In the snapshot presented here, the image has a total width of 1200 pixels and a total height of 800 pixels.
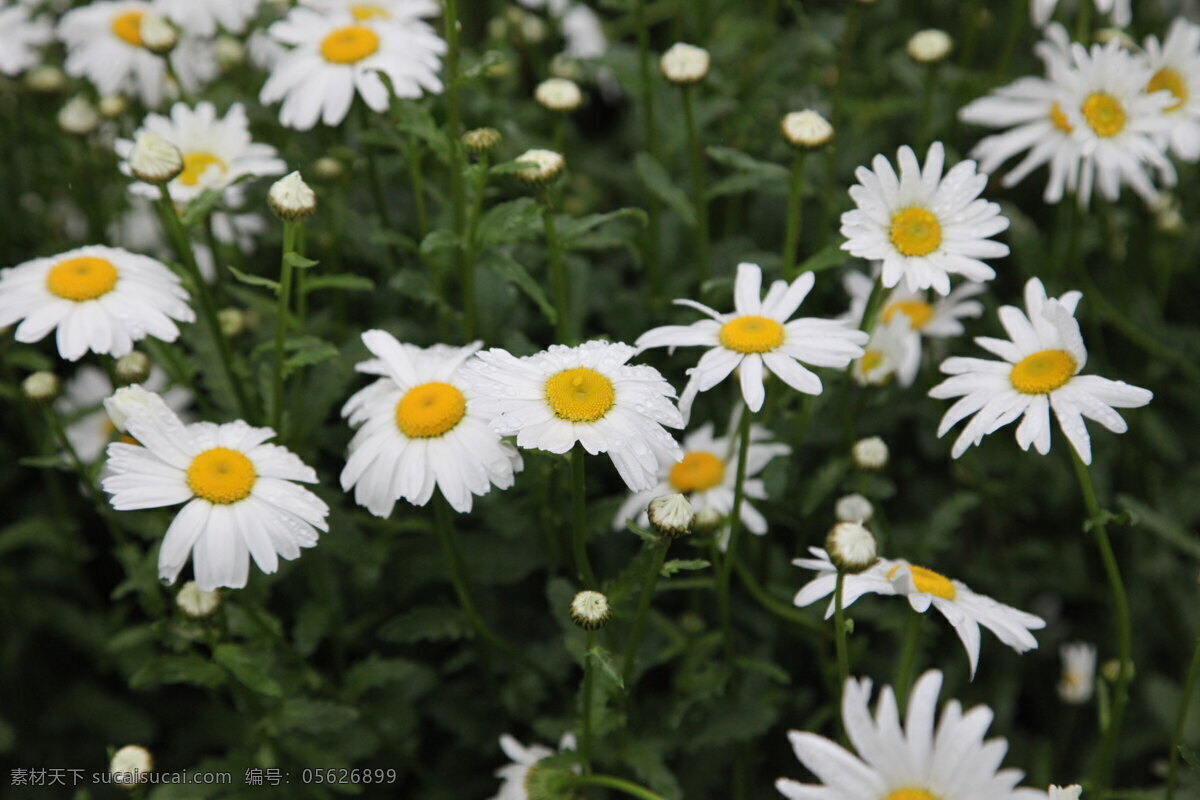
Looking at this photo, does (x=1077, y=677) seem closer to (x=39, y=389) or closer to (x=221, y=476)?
(x=221, y=476)

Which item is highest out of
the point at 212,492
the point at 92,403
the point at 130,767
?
the point at 212,492

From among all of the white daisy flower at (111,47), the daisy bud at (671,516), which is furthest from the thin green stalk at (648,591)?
the white daisy flower at (111,47)

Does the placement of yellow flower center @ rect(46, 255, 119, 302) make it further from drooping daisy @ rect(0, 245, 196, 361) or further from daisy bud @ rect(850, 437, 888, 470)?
daisy bud @ rect(850, 437, 888, 470)

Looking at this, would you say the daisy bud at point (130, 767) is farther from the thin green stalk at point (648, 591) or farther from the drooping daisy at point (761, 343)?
the drooping daisy at point (761, 343)

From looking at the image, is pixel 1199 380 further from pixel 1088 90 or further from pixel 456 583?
pixel 456 583

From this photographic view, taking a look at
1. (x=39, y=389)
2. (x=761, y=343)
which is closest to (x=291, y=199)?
(x=39, y=389)

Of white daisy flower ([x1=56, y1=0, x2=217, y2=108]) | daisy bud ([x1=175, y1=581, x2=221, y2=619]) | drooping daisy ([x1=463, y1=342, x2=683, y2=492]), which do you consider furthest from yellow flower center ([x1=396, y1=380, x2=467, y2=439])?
white daisy flower ([x1=56, y1=0, x2=217, y2=108])
